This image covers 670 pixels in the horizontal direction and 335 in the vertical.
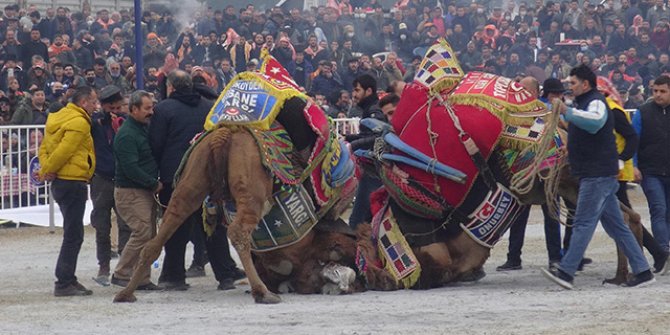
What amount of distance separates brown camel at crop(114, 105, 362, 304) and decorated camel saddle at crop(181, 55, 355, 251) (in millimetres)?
104

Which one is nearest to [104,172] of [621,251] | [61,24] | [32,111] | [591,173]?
[591,173]

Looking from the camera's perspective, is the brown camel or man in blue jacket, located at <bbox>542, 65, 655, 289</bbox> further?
man in blue jacket, located at <bbox>542, 65, 655, 289</bbox>

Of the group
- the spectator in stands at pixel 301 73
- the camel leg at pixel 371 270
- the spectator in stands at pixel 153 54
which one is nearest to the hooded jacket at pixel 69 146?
the camel leg at pixel 371 270

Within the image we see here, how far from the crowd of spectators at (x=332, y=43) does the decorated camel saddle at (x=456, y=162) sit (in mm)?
7691

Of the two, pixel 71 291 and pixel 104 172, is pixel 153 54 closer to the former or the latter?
pixel 104 172

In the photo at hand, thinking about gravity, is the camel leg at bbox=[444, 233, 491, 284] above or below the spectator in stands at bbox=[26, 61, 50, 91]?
below

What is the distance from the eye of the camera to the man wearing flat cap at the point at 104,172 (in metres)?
11.4

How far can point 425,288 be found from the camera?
34.0 feet

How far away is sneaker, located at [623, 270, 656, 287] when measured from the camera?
10266 mm

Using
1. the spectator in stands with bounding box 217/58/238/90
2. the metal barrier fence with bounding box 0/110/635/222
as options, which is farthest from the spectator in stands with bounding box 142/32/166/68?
the metal barrier fence with bounding box 0/110/635/222

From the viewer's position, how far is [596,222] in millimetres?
10055

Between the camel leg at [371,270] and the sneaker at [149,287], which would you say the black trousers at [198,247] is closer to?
the sneaker at [149,287]

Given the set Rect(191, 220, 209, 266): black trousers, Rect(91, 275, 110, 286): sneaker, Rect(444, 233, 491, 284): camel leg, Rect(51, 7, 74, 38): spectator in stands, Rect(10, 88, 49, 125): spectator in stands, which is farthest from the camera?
Rect(51, 7, 74, 38): spectator in stands

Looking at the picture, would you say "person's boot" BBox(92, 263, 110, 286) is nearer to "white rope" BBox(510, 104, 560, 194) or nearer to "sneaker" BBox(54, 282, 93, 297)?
"sneaker" BBox(54, 282, 93, 297)
